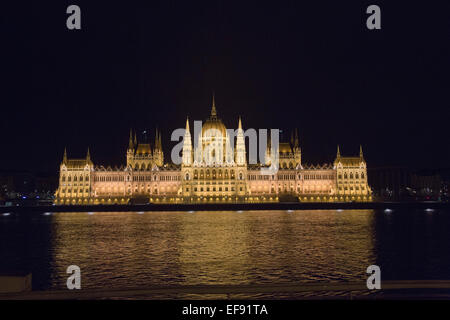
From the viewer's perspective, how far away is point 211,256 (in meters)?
36.8

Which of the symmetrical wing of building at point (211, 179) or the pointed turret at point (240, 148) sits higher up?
the pointed turret at point (240, 148)

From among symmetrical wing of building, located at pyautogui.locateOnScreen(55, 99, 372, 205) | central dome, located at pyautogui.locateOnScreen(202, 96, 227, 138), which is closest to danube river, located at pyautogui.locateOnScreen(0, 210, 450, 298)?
symmetrical wing of building, located at pyautogui.locateOnScreen(55, 99, 372, 205)

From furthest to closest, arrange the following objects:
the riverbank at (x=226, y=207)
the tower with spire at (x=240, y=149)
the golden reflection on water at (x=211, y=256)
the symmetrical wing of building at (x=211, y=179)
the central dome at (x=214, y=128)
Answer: the central dome at (x=214, y=128), the tower with spire at (x=240, y=149), the symmetrical wing of building at (x=211, y=179), the riverbank at (x=226, y=207), the golden reflection on water at (x=211, y=256)

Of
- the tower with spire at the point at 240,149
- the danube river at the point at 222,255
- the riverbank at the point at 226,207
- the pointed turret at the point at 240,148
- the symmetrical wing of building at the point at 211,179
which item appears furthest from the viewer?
the pointed turret at the point at 240,148

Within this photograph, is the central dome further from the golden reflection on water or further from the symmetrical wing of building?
the golden reflection on water

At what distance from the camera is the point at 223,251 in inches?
1558

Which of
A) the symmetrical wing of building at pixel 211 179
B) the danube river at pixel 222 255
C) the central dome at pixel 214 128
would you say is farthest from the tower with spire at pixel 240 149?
the danube river at pixel 222 255

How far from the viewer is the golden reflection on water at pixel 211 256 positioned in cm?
2820

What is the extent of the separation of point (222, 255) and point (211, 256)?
1.06 metres

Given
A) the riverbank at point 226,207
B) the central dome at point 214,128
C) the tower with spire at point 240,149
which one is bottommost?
the riverbank at point 226,207

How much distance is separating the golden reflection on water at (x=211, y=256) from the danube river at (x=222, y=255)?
0.23 feet

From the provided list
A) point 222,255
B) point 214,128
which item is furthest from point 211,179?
point 222,255

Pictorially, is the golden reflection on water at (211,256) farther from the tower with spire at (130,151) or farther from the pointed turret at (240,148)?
the tower with spire at (130,151)
